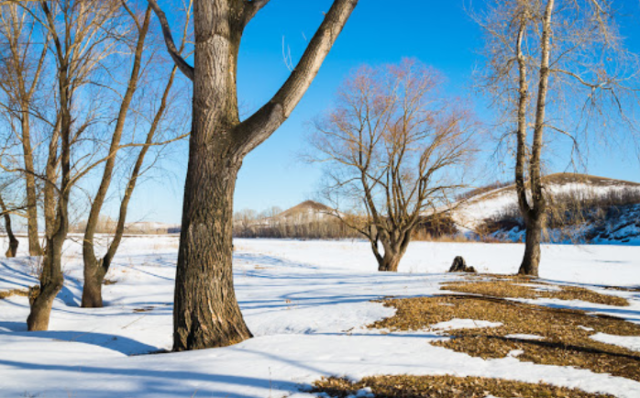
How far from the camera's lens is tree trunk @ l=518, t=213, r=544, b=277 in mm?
9922

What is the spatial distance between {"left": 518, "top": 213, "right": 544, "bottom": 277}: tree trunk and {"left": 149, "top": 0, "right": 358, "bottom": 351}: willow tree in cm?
834

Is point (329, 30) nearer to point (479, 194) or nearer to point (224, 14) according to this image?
point (224, 14)

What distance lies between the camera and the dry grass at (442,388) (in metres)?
2.60

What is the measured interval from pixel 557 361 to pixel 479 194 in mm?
11830

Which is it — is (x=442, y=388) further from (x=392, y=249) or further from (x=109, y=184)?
(x=392, y=249)

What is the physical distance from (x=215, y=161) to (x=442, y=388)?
2.89m

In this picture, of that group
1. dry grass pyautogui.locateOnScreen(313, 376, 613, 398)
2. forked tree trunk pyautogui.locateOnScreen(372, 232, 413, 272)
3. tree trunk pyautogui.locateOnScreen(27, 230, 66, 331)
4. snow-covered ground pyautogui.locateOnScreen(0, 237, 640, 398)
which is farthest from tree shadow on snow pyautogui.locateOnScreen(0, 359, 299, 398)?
forked tree trunk pyautogui.locateOnScreen(372, 232, 413, 272)

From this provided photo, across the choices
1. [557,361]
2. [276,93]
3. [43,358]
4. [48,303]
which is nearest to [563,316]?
[557,361]

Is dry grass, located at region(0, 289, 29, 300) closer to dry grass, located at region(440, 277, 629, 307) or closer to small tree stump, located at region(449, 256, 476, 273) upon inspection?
dry grass, located at region(440, 277, 629, 307)

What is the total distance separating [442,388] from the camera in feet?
8.84

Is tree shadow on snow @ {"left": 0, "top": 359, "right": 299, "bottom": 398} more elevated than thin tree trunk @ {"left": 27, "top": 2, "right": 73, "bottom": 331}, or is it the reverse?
thin tree trunk @ {"left": 27, "top": 2, "right": 73, "bottom": 331}

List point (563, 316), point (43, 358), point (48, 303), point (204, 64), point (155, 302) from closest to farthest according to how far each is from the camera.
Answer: point (43, 358) < point (204, 64) < point (563, 316) < point (48, 303) < point (155, 302)

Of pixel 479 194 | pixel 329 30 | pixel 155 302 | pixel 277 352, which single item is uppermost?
pixel 329 30

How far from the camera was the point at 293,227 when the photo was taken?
79062 millimetres
